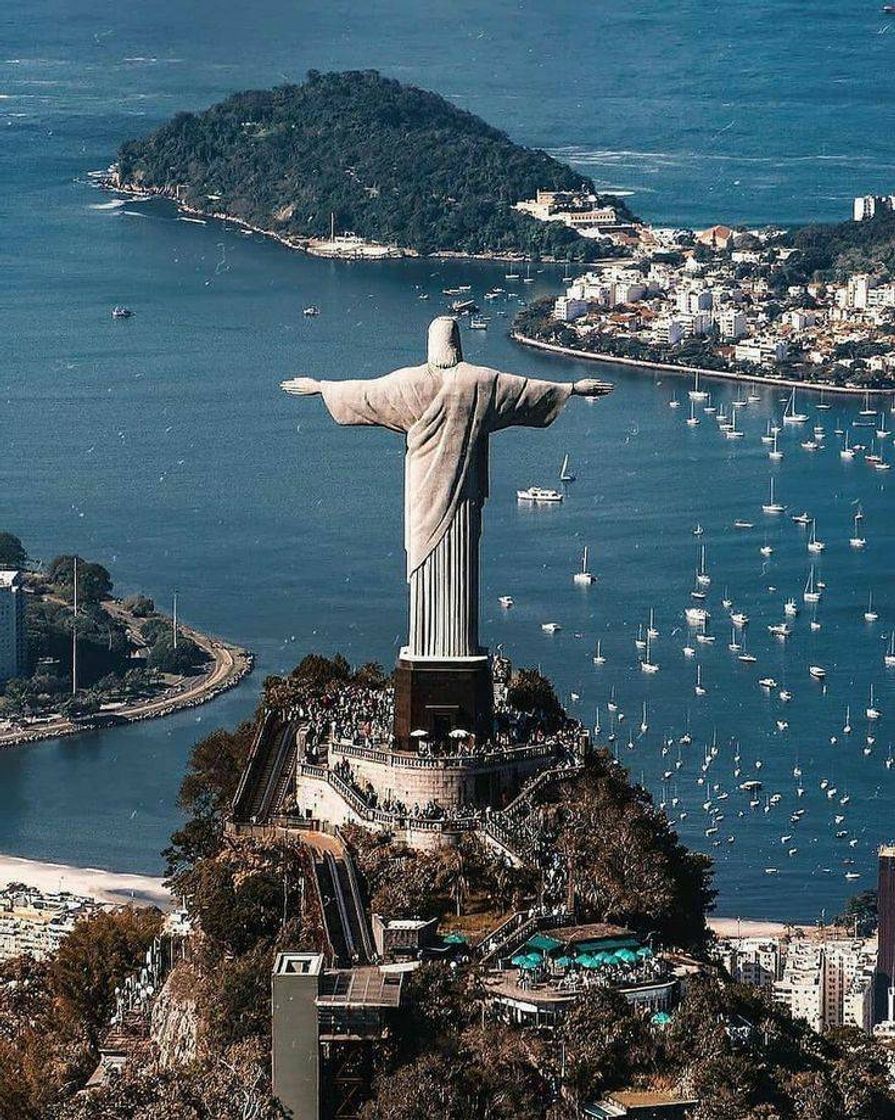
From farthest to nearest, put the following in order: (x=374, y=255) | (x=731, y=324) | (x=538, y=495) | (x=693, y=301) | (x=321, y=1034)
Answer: (x=374, y=255), (x=693, y=301), (x=731, y=324), (x=538, y=495), (x=321, y=1034)

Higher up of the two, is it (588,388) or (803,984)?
(588,388)

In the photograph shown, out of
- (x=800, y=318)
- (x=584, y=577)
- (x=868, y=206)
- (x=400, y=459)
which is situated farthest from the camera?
(x=868, y=206)

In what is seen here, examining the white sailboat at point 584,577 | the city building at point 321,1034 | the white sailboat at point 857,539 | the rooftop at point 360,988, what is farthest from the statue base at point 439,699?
the white sailboat at point 857,539

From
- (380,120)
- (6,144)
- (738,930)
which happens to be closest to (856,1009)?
(738,930)

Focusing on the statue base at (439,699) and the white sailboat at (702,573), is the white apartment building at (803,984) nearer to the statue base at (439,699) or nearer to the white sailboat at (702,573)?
the statue base at (439,699)

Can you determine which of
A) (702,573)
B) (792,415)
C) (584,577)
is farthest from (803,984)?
(792,415)

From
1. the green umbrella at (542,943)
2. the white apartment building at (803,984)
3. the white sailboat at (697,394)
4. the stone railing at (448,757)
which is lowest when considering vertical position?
the white apartment building at (803,984)

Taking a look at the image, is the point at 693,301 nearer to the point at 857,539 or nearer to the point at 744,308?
the point at 744,308
